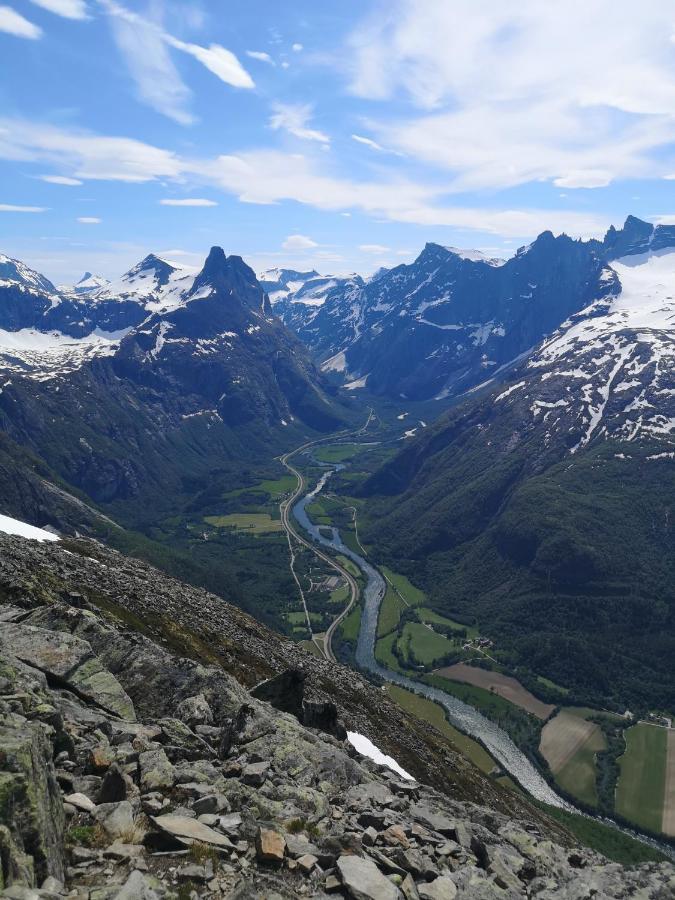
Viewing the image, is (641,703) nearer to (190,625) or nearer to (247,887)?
(190,625)

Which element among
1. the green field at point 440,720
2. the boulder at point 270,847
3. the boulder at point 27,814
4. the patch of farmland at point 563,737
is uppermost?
the boulder at point 27,814

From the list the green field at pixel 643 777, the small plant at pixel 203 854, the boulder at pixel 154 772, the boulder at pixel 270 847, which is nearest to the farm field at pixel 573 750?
the green field at pixel 643 777

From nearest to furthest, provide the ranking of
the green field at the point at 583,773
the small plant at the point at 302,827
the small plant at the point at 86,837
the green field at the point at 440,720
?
the small plant at the point at 86,837 → the small plant at the point at 302,827 → the green field at the point at 583,773 → the green field at the point at 440,720

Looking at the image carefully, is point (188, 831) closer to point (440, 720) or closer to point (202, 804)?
point (202, 804)

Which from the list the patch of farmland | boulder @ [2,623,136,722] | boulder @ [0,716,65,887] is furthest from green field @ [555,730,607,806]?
boulder @ [0,716,65,887]

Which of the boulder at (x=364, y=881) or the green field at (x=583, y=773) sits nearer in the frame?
the boulder at (x=364, y=881)

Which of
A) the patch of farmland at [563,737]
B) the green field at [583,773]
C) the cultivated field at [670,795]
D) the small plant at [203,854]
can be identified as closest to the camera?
the small plant at [203,854]

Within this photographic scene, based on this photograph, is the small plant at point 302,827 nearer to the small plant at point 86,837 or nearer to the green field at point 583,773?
the small plant at point 86,837

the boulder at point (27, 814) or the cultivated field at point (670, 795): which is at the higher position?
the boulder at point (27, 814)
